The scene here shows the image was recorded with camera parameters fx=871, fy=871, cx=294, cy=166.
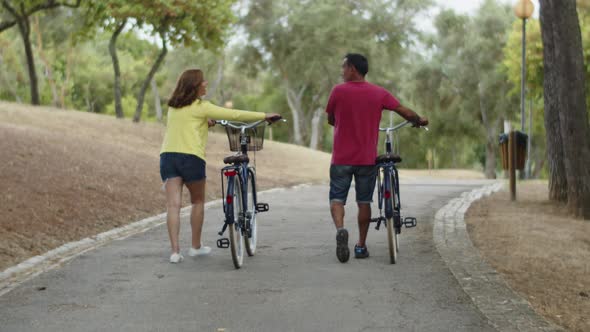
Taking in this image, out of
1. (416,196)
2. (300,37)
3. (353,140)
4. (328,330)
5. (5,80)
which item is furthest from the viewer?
(5,80)

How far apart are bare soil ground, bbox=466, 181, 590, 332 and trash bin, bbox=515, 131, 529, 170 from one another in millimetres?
1150

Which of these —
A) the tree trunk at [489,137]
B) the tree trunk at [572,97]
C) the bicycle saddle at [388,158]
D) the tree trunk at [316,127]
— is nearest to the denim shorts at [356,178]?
the bicycle saddle at [388,158]

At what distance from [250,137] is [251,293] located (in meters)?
1.97

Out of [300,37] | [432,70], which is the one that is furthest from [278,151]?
[432,70]

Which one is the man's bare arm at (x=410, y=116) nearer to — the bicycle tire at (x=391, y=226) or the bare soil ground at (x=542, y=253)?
the bicycle tire at (x=391, y=226)

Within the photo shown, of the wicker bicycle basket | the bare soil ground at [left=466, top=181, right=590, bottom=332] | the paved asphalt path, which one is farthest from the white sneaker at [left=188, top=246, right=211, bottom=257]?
the bare soil ground at [left=466, top=181, right=590, bottom=332]

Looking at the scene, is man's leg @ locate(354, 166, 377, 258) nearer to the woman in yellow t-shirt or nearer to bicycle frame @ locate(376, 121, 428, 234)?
bicycle frame @ locate(376, 121, 428, 234)

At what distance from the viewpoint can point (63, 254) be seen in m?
8.94

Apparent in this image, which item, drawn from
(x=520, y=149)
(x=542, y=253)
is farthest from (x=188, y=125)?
(x=520, y=149)

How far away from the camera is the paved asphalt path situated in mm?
5680

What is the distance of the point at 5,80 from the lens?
217 feet

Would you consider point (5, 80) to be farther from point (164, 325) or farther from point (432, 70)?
point (164, 325)

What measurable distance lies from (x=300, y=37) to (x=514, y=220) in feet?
119

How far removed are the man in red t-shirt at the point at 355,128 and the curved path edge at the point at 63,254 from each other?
2716 millimetres
